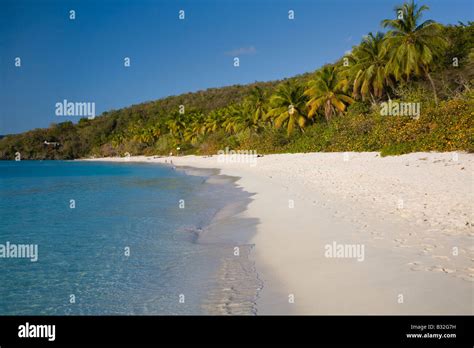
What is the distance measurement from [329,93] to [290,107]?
547cm

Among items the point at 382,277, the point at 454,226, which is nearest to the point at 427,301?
the point at 382,277

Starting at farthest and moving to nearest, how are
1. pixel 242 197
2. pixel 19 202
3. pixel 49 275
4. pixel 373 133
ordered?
pixel 373 133 < pixel 19 202 < pixel 242 197 < pixel 49 275

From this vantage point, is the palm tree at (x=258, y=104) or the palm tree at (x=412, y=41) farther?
the palm tree at (x=258, y=104)

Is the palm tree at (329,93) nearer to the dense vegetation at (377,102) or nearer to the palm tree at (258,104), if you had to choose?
the dense vegetation at (377,102)

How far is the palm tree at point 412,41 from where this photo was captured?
30422 mm

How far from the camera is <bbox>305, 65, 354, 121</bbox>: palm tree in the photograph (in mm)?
39344

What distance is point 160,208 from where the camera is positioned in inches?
572

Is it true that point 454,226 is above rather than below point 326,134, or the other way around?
below

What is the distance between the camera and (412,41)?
3112cm

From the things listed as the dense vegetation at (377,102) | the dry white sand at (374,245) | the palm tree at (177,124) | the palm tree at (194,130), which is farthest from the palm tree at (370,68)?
the palm tree at (177,124)

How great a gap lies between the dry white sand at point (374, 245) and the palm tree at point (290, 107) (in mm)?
29383

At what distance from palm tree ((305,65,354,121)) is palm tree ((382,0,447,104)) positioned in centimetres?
766
